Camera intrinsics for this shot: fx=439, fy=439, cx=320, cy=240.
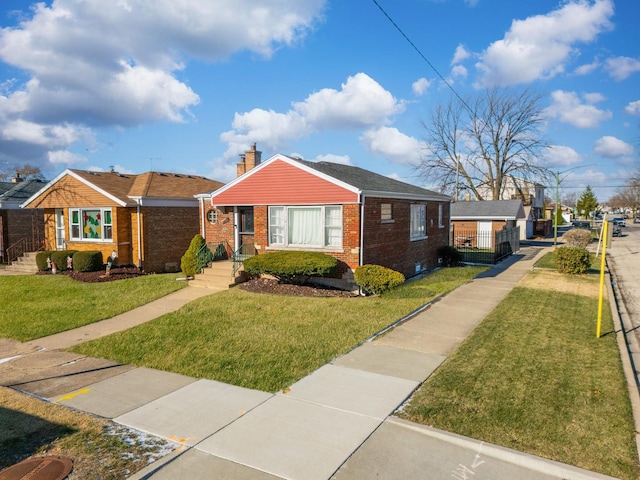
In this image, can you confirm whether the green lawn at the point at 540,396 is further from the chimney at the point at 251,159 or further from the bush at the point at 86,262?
the bush at the point at 86,262

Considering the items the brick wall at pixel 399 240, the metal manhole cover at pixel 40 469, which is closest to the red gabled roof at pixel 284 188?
the brick wall at pixel 399 240

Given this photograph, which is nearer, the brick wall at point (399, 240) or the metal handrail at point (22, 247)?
the brick wall at point (399, 240)

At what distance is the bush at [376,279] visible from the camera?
1300 centimetres

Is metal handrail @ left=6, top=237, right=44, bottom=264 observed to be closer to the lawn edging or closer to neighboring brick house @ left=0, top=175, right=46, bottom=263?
neighboring brick house @ left=0, top=175, right=46, bottom=263

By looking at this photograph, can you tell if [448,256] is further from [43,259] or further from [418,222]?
[43,259]

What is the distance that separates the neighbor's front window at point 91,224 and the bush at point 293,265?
8.61 metres

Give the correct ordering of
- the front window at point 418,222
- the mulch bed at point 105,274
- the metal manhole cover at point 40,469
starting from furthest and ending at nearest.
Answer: the front window at point 418,222
the mulch bed at point 105,274
the metal manhole cover at point 40,469

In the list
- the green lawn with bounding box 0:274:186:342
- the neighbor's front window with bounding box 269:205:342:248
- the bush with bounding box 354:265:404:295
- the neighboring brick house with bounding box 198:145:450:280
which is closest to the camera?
the green lawn with bounding box 0:274:186:342

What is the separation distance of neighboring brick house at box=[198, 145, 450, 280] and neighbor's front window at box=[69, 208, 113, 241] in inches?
179

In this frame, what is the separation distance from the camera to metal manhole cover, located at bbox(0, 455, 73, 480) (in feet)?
14.6

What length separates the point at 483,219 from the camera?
36906mm

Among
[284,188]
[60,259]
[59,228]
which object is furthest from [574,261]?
[59,228]

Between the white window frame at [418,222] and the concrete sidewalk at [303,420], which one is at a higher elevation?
the white window frame at [418,222]

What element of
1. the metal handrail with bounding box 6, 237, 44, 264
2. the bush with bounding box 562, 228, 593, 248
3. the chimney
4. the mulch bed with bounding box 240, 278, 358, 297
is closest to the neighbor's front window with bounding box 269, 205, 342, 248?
the mulch bed with bounding box 240, 278, 358, 297
